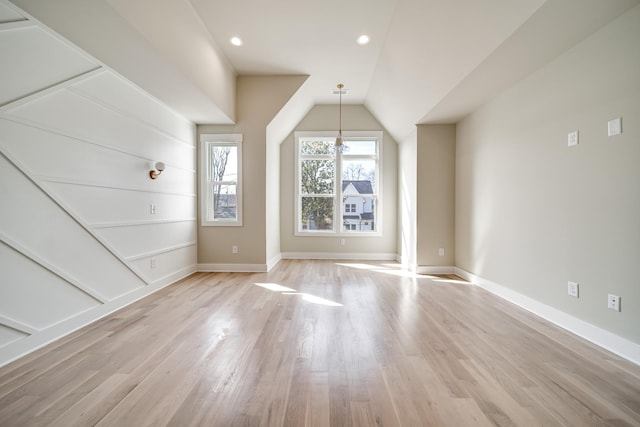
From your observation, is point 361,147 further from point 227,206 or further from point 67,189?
point 67,189

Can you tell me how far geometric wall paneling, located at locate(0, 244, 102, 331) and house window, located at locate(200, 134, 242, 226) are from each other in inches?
100

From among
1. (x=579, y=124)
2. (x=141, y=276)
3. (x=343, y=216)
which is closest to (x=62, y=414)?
(x=141, y=276)

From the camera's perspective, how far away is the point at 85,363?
6.38 ft

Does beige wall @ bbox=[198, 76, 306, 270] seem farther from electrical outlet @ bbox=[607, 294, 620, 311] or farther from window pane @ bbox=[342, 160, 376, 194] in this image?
electrical outlet @ bbox=[607, 294, 620, 311]

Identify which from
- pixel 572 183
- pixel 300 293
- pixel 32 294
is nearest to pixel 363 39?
pixel 572 183

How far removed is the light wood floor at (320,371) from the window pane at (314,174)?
352 cm

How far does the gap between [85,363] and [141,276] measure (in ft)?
5.14

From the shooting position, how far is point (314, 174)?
247 inches

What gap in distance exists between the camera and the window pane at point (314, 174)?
20.5 ft

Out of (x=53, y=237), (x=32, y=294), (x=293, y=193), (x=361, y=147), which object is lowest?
(x=32, y=294)

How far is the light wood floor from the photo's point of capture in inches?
56.9

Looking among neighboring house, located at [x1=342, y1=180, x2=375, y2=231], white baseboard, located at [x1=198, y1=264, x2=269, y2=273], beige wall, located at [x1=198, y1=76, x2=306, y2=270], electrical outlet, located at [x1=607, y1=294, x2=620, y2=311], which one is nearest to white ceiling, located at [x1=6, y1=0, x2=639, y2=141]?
beige wall, located at [x1=198, y1=76, x2=306, y2=270]

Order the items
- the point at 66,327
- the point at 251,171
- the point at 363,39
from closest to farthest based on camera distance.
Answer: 1. the point at 66,327
2. the point at 363,39
3. the point at 251,171

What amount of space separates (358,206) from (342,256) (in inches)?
45.4
